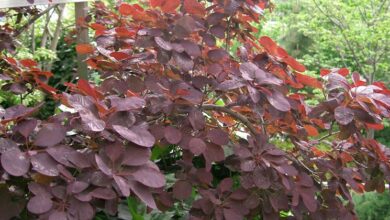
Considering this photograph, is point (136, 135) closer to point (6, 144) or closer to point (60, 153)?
point (60, 153)

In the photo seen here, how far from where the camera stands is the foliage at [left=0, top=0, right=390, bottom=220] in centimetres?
112

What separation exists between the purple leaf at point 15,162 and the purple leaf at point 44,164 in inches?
0.7

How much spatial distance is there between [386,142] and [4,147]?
7.94 m

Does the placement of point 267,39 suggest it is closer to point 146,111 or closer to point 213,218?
point 146,111

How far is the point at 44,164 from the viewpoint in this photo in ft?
3.67

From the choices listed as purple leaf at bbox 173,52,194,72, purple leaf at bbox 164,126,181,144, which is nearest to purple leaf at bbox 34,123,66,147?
purple leaf at bbox 164,126,181,144

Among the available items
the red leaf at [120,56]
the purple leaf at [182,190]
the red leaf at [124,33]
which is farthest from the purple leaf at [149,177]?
the red leaf at [124,33]

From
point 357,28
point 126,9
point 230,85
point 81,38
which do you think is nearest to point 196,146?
point 230,85

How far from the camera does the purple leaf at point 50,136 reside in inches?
45.8

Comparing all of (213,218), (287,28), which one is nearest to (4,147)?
(213,218)

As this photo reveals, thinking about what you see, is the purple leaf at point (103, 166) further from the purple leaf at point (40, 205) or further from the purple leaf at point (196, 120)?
the purple leaf at point (196, 120)

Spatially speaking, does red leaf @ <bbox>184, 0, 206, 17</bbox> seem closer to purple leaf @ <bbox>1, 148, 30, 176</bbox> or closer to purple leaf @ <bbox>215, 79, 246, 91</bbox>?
purple leaf @ <bbox>215, 79, 246, 91</bbox>

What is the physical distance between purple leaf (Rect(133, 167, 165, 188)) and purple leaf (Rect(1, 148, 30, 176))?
0.70 feet

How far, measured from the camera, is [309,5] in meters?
7.64
